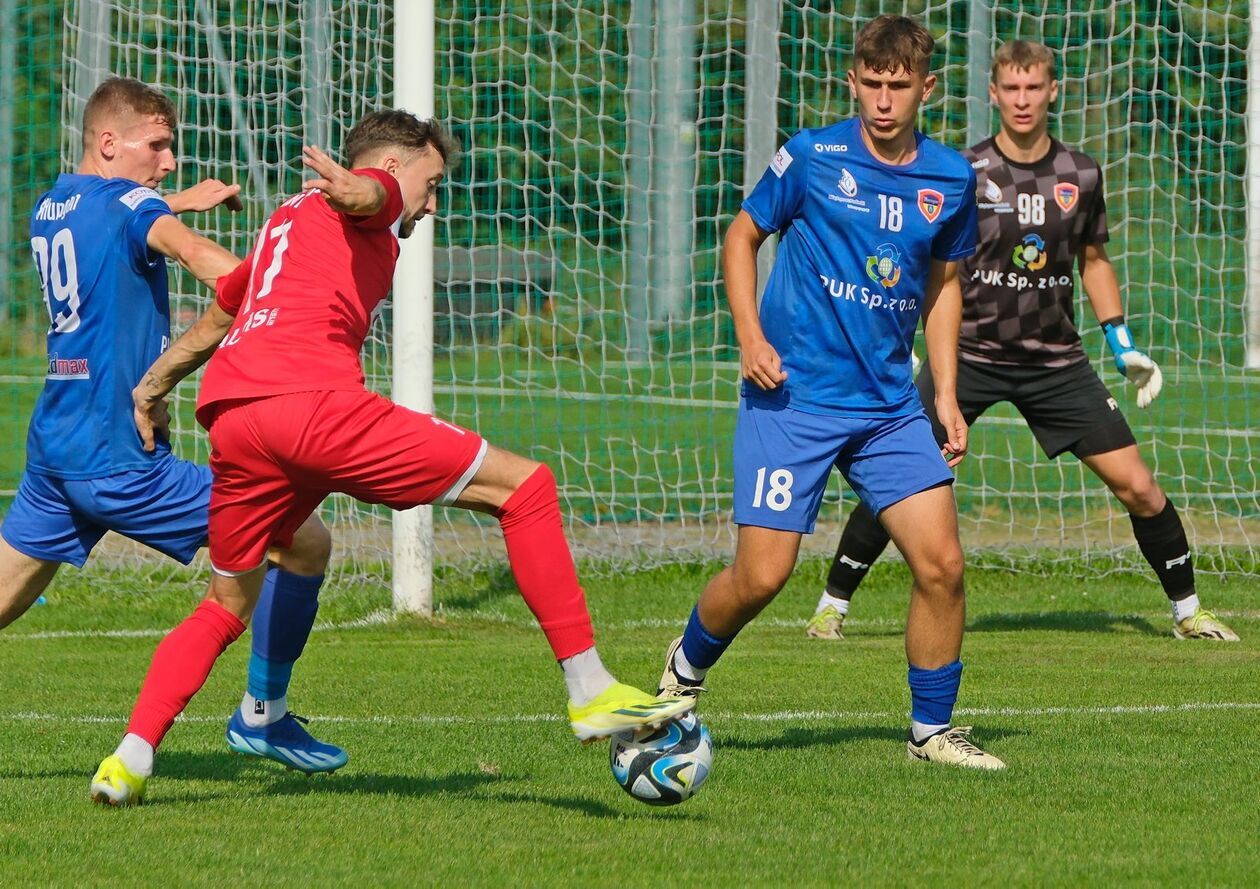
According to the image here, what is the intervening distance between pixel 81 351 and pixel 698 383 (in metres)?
8.59

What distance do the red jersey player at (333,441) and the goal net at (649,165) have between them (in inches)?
200

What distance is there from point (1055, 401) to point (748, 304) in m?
3.03

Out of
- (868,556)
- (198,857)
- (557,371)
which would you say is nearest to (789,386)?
(198,857)

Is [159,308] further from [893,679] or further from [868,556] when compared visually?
[868,556]

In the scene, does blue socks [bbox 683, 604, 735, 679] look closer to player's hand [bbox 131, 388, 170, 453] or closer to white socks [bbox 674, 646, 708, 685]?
white socks [bbox 674, 646, 708, 685]

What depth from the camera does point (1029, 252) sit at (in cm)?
817

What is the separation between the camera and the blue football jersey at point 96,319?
216 inches

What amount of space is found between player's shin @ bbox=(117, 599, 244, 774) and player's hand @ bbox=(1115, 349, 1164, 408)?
4.52 m

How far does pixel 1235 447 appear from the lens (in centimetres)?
1337

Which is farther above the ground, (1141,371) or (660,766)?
(1141,371)

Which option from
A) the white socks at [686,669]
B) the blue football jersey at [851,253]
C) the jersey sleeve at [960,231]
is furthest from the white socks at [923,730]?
the jersey sleeve at [960,231]

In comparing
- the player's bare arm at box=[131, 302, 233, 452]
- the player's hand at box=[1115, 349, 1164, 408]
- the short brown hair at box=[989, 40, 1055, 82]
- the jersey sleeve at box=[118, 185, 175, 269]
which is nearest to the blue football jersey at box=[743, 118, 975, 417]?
the player's bare arm at box=[131, 302, 233, 452]

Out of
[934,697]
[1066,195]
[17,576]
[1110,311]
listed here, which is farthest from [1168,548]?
[17,576]

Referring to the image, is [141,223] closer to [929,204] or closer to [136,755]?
[136,755]
